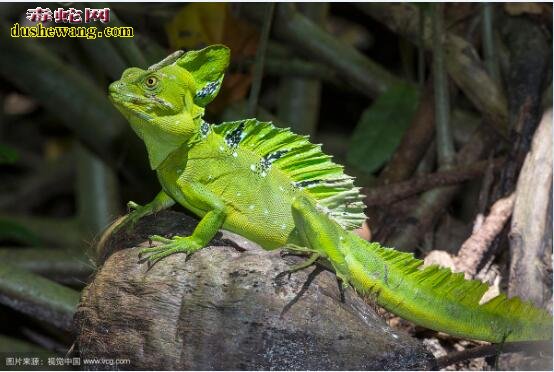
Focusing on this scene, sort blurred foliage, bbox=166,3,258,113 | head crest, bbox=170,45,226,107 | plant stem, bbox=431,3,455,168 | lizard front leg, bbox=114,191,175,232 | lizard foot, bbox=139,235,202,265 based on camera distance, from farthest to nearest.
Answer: blurred foliage, bbox=166,3,258,113 < plant stem, bbox=431,3,455,168 < lizard front leg, bbox=114,191,175,232 < head crest, bbox=170,45,226,107 < lizard foot, bbox=139,235,202,265

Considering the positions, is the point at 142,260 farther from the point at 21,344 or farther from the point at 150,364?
the point at 21,344

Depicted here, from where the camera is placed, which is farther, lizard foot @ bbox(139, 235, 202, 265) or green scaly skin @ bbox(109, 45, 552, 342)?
green scaly skin @ bbox(109, 45, 552, 342)

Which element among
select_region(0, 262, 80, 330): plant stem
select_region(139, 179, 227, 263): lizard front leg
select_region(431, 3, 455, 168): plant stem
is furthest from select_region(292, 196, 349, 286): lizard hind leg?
select_region(431, 3, 455, 168): plant stem

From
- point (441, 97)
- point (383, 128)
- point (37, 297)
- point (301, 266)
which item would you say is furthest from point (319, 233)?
point (383, 128)

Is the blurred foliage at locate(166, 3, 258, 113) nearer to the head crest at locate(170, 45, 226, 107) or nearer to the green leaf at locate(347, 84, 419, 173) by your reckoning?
the green leaf at locate(347, 84, 419, 173)

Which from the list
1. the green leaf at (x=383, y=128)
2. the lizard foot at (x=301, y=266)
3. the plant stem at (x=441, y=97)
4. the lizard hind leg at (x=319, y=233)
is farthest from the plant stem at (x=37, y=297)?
the plant stem at (x=441, y=97)

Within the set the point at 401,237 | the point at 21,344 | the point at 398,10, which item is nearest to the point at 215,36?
the point at 398,10
